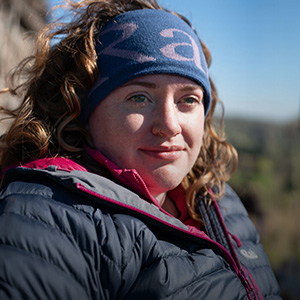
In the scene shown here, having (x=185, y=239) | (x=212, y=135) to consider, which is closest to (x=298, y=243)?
(x=212, y=135)

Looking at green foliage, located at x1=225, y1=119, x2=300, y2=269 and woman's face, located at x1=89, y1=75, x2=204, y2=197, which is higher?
woman's face, located at x1=89, y1=75, x2=204, y2=197

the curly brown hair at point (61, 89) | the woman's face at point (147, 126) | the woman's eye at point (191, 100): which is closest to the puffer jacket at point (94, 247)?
the woman's face at point (147, 126)

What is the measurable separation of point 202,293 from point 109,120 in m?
0.87

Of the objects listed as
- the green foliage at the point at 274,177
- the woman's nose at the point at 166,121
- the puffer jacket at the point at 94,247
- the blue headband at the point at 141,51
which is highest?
the blue headband at the point at 141,51

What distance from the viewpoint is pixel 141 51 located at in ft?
4.83

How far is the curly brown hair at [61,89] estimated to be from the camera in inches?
61.2

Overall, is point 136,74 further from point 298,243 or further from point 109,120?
point 298,243

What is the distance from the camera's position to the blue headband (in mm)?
1456

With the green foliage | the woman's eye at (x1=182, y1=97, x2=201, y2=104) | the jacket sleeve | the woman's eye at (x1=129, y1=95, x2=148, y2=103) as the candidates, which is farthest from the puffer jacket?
the green foliage

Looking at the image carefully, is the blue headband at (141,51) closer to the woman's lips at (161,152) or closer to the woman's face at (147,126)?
the woman's face at (147,126)

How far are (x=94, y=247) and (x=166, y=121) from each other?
659mm

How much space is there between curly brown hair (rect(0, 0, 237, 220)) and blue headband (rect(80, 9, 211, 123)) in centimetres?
7

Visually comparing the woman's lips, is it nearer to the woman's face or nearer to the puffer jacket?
the woman's face

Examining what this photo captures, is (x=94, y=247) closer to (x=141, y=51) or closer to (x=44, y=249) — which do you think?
(x=44, y=249)
